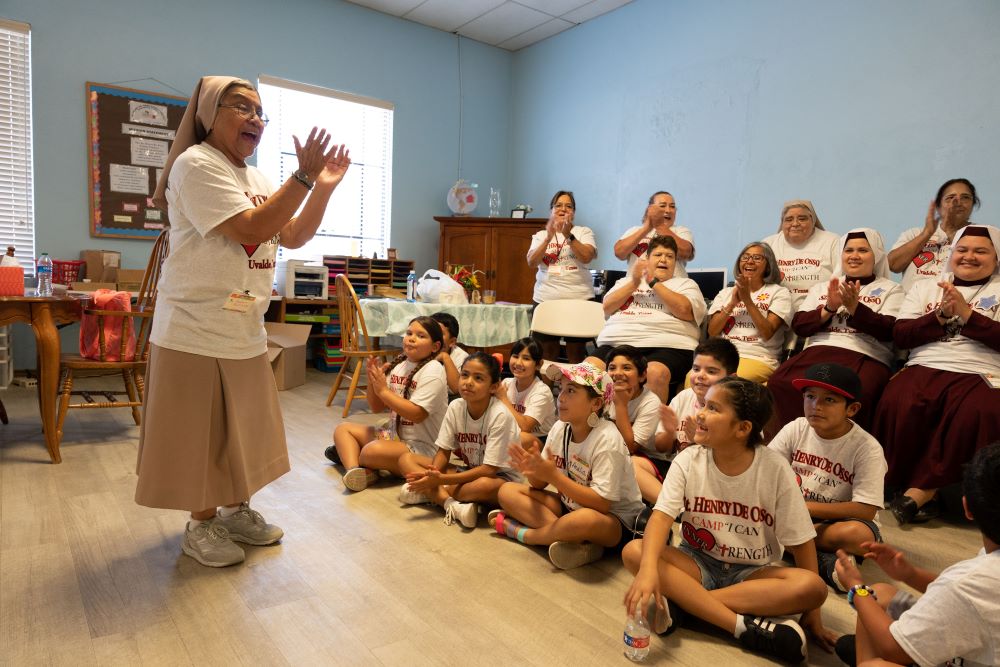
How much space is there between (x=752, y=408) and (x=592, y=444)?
21.3 inches

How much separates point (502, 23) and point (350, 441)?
5.15m

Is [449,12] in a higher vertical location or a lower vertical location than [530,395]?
higher

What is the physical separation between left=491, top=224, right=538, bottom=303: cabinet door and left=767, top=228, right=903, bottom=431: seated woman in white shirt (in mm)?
3366

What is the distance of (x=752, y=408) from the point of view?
5.26 ft

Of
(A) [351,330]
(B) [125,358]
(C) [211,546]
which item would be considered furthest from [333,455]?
(A) [351,330]

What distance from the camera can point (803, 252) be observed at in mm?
3320

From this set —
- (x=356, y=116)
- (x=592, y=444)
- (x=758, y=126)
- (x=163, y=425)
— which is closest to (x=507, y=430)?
(x=592, y=444)

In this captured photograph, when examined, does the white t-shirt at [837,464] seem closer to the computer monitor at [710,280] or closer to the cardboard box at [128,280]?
the computer monitor at [710,280]

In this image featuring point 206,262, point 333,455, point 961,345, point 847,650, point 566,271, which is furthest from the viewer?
point 566,271

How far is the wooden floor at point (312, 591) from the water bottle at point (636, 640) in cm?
4

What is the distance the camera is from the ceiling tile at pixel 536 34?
6391 mm

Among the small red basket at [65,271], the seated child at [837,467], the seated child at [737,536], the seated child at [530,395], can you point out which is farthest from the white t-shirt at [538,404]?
the small red basket at [65,271]

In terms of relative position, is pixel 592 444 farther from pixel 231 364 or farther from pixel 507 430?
pixel 231 364

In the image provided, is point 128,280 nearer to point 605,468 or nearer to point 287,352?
point 287,352
